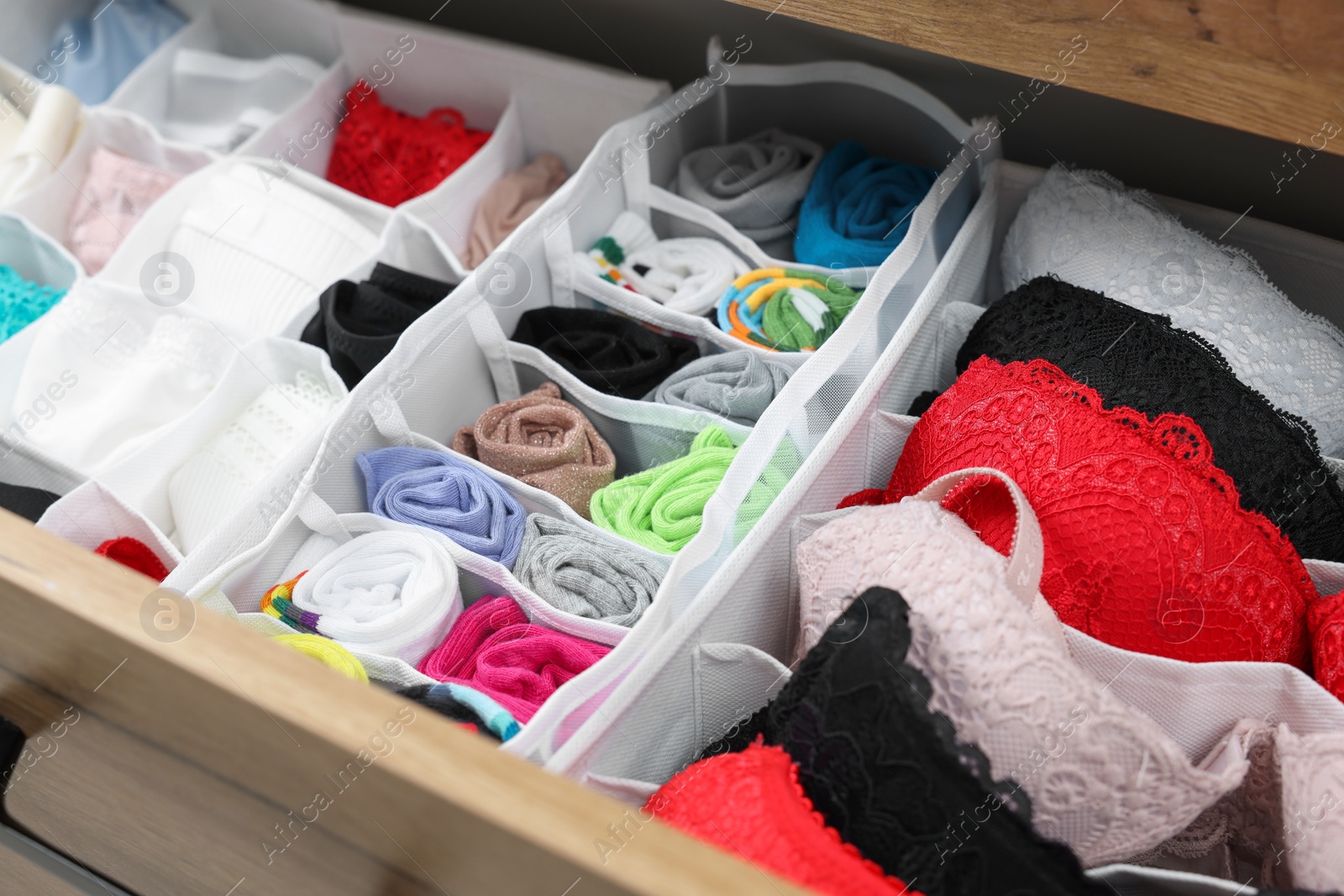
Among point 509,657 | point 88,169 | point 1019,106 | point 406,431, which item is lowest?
point 509,657

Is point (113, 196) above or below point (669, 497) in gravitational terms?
above

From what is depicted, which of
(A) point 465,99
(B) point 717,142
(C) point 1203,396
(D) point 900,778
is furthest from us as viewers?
(A) point 465,99

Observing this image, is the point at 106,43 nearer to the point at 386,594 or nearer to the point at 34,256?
the point at 34,256

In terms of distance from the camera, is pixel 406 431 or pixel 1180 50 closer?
pixel 1180 50

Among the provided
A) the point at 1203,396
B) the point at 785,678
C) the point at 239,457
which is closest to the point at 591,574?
the point at 785,678

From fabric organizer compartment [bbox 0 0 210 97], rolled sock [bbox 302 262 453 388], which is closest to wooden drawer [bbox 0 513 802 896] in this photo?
rolled sock [bbox 302 262 453 388]

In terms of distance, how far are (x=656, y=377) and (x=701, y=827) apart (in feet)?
2.05

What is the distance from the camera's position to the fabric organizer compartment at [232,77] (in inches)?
65.1

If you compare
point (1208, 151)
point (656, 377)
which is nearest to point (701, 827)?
point (656, 377)

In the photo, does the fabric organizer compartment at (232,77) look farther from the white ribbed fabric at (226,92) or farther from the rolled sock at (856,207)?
the rolled sock at (856,207)

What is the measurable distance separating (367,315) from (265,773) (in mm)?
705

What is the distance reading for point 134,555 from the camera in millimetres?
1038

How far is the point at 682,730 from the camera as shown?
87 cm

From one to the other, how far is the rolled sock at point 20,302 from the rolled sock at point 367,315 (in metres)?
0.41
